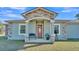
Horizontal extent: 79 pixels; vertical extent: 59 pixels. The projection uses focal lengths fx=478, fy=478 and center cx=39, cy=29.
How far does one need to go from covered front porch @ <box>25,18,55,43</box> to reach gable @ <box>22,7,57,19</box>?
17cm

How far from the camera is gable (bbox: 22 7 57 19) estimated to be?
789 inches

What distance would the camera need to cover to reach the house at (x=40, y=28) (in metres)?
20.1

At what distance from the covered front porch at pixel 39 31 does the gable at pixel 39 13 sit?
0.17 metres

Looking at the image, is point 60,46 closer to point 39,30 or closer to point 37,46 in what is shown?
point 37,46

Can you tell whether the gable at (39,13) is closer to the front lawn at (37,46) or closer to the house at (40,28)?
the house at (40,28)

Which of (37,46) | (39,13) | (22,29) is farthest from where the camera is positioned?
(22,29)

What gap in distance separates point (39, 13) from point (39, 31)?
30.1 inches

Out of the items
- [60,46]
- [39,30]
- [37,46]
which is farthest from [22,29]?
[60,46]

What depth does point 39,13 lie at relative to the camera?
66.1ft

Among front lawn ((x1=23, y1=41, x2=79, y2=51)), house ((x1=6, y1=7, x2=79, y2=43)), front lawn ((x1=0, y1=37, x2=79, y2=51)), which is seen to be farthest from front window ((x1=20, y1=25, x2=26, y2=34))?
front lawn ((x1=23, y1=41, x2=79, y2=51))

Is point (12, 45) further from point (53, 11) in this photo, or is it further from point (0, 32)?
point (53, 11)

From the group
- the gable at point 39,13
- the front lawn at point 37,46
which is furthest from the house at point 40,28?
the front lawn at point 37,46

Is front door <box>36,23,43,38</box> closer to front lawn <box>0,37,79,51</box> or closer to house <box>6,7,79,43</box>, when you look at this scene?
house <box>6,7,79,43</box>
